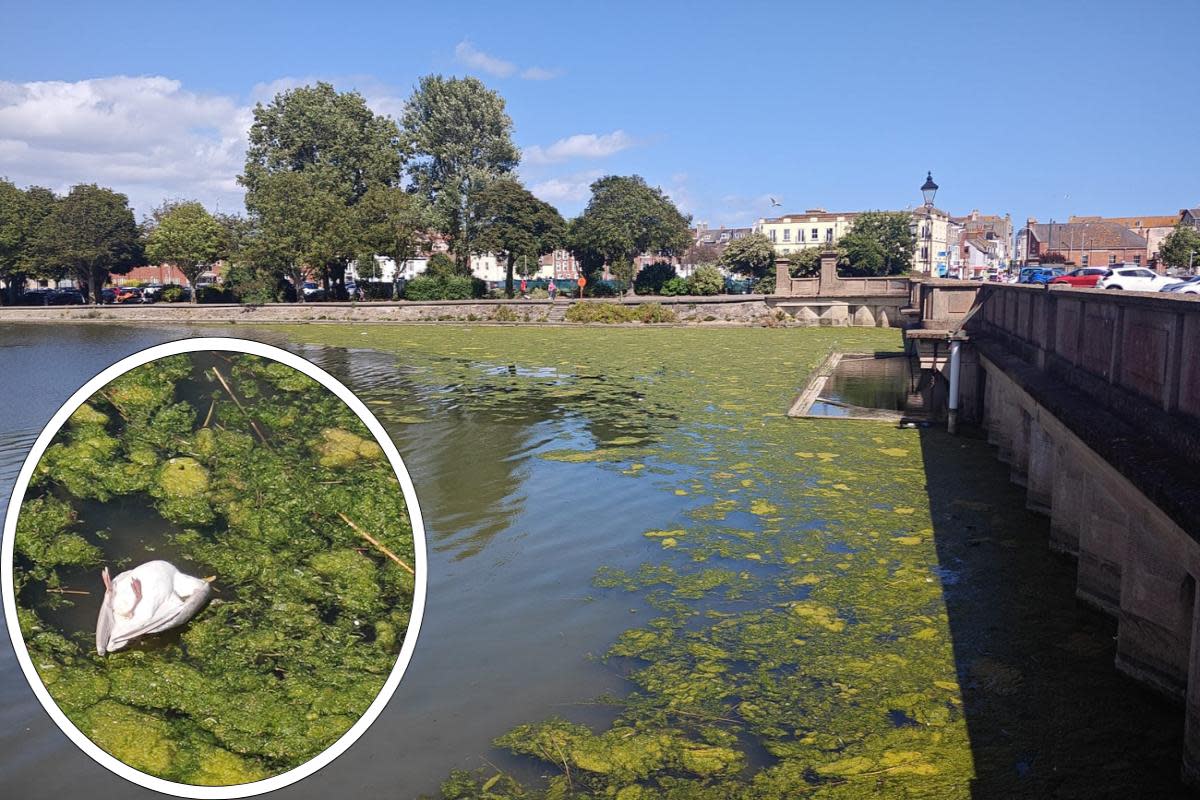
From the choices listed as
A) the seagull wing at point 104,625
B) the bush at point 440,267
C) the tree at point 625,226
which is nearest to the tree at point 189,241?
the bush at point 440,267

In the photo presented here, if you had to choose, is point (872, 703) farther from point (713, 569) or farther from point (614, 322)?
point (614, 322)

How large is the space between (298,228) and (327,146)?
10771mm

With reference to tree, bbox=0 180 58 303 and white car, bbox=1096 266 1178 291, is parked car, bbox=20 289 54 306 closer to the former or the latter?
tree, bbox=0 180 58 303

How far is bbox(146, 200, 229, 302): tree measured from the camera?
64875 mm

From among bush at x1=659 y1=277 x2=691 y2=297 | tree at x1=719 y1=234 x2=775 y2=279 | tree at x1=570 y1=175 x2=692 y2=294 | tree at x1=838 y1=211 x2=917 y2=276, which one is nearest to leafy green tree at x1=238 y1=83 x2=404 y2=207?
tree at x1=570 y1=175 x2=692 y2=294

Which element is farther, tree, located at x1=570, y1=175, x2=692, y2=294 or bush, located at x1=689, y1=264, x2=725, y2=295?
tree, located at x1=570, y1=175, x2=692, y2=294

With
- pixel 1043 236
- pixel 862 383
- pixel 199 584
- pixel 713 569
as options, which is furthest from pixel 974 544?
pixel 1043 236

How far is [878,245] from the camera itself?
77.0m

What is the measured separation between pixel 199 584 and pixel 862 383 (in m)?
23.5

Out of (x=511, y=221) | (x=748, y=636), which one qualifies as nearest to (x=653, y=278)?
(x=511, y=221)

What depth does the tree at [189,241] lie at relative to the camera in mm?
64875

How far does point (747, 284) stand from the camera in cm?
7162

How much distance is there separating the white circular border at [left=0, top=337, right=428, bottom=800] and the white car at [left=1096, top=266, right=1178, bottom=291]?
35.3 metres

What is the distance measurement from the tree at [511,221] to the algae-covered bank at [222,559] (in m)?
60.6
